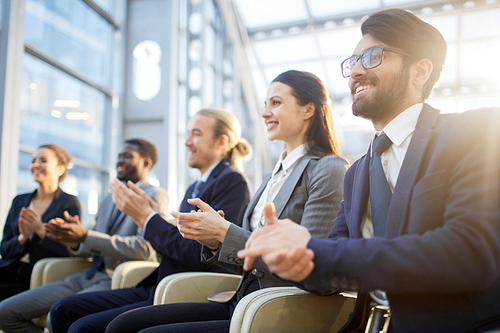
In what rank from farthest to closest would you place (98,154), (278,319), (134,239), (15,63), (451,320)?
(98,154)
(15,63)
(134,239)
(278,319)
(451,320)

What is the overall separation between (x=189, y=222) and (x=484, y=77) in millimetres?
9801

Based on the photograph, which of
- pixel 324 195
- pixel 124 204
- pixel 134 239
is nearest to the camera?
pixel 324 195

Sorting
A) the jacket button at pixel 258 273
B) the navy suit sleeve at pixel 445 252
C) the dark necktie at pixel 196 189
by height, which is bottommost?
the jacket button at pixel 258 273

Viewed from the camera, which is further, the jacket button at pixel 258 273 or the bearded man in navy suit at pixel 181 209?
the bearded man in navy suit at pixel 181 209

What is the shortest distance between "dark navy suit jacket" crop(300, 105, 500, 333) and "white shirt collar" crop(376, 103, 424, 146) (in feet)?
0.37

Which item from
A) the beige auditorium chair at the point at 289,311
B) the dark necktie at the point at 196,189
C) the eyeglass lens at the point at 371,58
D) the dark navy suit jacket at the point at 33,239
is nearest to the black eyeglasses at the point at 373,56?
the eyeglass lens at the point at 371,58

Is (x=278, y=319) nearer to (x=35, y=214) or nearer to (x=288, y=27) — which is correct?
(x=35, y=214)

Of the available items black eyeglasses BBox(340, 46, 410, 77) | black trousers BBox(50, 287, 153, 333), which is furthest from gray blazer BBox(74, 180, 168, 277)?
black eyeglasses BBox(340, 46, 410, 77)

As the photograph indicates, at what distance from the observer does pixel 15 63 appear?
3.77 meters

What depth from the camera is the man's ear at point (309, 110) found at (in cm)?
193

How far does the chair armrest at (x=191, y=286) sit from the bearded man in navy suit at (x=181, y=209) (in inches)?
4.8

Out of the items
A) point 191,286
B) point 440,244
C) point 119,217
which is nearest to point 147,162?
point 119,217

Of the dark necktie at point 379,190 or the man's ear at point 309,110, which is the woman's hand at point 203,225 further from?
the man's ear at point 309,110

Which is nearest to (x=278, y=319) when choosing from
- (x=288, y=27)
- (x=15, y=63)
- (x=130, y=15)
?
(x=15, y=63)
